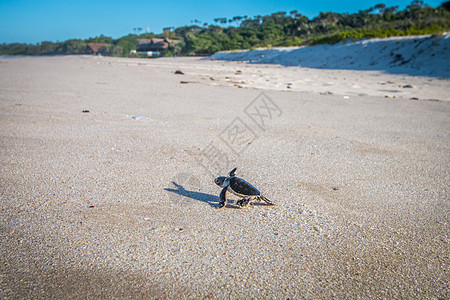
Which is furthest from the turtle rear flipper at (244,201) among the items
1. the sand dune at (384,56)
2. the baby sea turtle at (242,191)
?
the sand dune at (384,56)

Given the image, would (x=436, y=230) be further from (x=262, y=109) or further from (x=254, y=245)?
(x=262, y=109)

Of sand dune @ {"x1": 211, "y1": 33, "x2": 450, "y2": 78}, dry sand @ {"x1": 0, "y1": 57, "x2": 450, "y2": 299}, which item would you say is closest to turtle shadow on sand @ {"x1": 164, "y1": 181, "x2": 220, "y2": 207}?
dry sand @ {"x1": 0, "y1": 57, "x2": 450, "y2": 299}

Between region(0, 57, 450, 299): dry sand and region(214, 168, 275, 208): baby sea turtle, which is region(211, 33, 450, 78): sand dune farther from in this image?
region(214, 168, 275, 208): baby sea turtle

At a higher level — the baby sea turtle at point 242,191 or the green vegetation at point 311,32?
the green vegetation at point 311,32

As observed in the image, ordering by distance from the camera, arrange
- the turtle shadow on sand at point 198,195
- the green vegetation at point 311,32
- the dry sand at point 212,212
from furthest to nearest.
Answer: the green vegetation at point 311,32
the turtle shadow on sand at point 198,195
the dry sand at point 212,212

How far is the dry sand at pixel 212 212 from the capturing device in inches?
44.9

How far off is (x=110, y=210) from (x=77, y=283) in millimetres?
522

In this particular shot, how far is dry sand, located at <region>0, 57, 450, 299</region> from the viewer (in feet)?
3.74

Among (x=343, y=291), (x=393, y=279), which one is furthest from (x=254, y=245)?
(x=393, y=279)

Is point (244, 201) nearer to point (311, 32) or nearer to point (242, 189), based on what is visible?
point (242, 189)

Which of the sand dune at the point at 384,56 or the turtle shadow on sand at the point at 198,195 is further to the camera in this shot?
the sand dune at the point at 384,56

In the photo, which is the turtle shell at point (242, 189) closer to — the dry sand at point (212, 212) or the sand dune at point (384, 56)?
the dry sand at point (212, 212)

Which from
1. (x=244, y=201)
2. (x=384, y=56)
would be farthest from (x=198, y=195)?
(x=384, y=56)

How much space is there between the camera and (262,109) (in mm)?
4641
